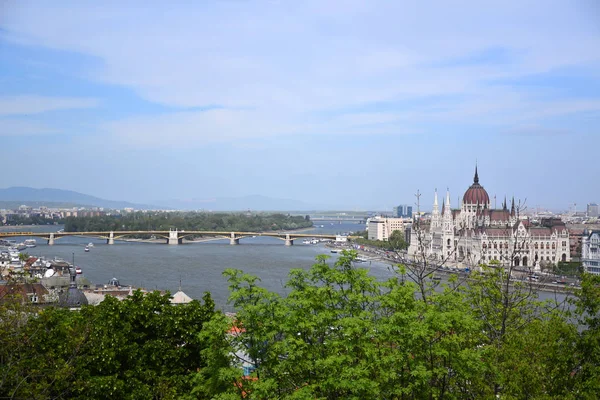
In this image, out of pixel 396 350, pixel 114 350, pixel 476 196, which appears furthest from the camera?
pixel 476 196

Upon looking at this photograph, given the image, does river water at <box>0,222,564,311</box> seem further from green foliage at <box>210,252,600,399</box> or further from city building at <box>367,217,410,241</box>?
city building at <box>367,217,410,241</box>

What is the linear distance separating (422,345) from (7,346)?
126 inches

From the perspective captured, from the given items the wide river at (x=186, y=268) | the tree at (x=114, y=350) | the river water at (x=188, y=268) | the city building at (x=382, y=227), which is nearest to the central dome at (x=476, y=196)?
the river water at (x=188, y=268)

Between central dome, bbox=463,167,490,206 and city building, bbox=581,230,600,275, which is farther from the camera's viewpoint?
central dome, bbox=463,167,490,206

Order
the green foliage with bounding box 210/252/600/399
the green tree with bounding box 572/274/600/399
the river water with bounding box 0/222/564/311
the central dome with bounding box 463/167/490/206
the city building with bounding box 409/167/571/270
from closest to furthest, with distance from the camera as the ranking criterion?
1. the green tree with bounding box 572/274/600/399
2. the green foliage with bounding box 210/252/600/399
3. the river water with bounding box 0/222/564/311
4. the city building with bounding box 409/167/571/270
5. the central dome with bounding box 463/167/490/206

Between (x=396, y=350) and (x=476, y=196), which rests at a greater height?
(x=476, y=196)

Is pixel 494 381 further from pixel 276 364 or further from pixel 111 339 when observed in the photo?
pixel 111 339

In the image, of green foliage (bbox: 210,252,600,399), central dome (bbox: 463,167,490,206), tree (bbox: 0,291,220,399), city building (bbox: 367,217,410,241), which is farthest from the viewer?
city building (bbox: 367,217,410,241)

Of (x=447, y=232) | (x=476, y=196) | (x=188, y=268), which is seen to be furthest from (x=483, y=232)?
(x=188, y=268)

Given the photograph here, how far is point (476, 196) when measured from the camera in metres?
40.9

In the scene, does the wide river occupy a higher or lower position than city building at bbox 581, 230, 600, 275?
→ lower

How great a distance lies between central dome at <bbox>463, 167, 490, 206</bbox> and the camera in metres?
40.8

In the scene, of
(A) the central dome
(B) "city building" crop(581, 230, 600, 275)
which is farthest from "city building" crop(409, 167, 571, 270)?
(B) "city building" crop(581, 230, 600, 275)

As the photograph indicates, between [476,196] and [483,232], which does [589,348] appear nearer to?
[483,232]
